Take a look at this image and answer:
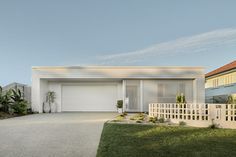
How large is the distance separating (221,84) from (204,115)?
15.0m

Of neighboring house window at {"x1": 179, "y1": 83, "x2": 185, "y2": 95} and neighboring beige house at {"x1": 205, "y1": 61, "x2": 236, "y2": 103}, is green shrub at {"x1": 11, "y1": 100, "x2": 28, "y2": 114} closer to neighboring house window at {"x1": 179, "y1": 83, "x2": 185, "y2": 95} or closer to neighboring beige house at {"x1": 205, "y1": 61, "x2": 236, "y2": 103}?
neighboring house window at {"x1": 179, "y1": 83, "x2": 185, "y2": 95}

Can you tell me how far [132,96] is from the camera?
17.7m

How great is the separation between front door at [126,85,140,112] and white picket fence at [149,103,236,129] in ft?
Answer: 20.3

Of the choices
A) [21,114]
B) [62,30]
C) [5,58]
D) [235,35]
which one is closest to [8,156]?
[21,114]

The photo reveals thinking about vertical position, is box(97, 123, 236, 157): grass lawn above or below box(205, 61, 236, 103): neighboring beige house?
below

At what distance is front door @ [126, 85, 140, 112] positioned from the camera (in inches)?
693

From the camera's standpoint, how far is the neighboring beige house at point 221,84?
2105 centimetres

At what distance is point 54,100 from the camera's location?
19.2 meters

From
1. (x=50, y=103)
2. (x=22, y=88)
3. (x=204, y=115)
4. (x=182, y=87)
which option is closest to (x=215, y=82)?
(x=182, y=87)

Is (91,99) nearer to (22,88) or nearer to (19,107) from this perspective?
(22,88)

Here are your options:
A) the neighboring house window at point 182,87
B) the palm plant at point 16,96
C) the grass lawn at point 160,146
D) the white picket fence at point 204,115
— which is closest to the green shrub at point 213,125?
the white picket fence at point 204,115

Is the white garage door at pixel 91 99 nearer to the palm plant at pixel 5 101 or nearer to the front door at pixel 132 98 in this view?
the front door at pixel 132 98

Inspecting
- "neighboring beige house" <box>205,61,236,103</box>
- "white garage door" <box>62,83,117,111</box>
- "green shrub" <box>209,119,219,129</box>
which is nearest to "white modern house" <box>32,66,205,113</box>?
"white garage door" <box>62,83,117,111</box>

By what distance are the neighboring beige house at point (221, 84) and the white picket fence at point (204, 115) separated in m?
11.3
